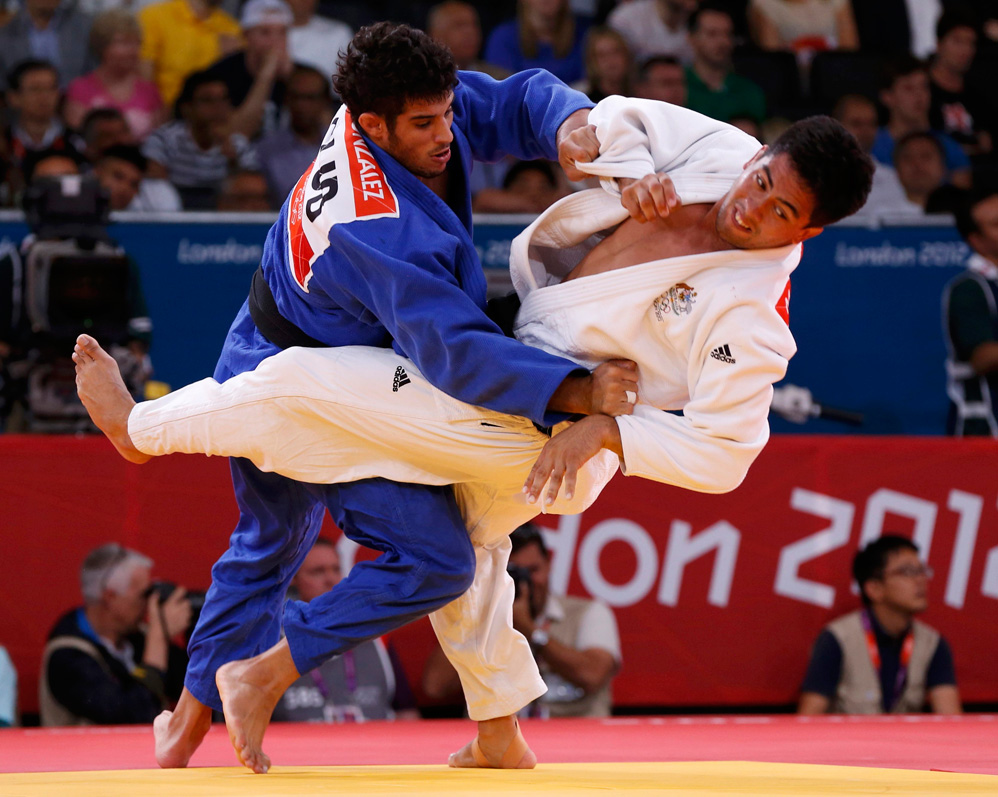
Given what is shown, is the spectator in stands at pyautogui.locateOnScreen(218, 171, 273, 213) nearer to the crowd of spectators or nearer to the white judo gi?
the crowd of spectators

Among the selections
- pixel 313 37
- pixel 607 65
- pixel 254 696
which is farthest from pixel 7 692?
pixel 607 65

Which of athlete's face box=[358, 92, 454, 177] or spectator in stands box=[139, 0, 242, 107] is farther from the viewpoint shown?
spectator in stands box=[139, 0, 242, 107]

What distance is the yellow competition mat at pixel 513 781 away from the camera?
225 centimetres

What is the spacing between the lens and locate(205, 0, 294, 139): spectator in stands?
673cm

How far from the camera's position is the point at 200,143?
6582 millimetres

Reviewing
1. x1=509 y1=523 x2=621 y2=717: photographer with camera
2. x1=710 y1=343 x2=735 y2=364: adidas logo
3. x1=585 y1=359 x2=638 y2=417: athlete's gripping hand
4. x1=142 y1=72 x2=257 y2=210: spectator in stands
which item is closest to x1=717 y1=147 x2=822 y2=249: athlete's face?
x1=710 y1=343 x2=735 y2=364: adidas logo

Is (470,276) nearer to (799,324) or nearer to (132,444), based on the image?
(132,444)

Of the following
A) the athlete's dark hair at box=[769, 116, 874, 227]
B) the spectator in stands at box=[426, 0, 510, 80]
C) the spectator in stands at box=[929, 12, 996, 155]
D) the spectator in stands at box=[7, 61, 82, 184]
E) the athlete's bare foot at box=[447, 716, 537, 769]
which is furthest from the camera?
the spectator in stands at box=[929, 12, 996, 155]

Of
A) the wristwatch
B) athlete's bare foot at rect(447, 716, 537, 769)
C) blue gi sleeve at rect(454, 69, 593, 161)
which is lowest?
the wristwatch

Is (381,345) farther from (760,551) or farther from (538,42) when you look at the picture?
(538,42)

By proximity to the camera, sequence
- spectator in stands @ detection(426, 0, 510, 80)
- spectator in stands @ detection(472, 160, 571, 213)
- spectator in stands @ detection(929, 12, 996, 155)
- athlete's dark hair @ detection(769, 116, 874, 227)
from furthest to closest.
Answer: spectator in stands @ detection(929, 12, 996, 155) → spectator in stands @ detection(426, 0, 510, 80) → spectator in stands @ detection(472, 160, 571, 213) → athlete's dark hair @ detection(769, 116, 874, 227)

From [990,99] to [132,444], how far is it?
6.07 meters

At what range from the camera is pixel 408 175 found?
279cm

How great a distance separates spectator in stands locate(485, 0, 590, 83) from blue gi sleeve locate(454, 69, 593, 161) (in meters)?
4.12
